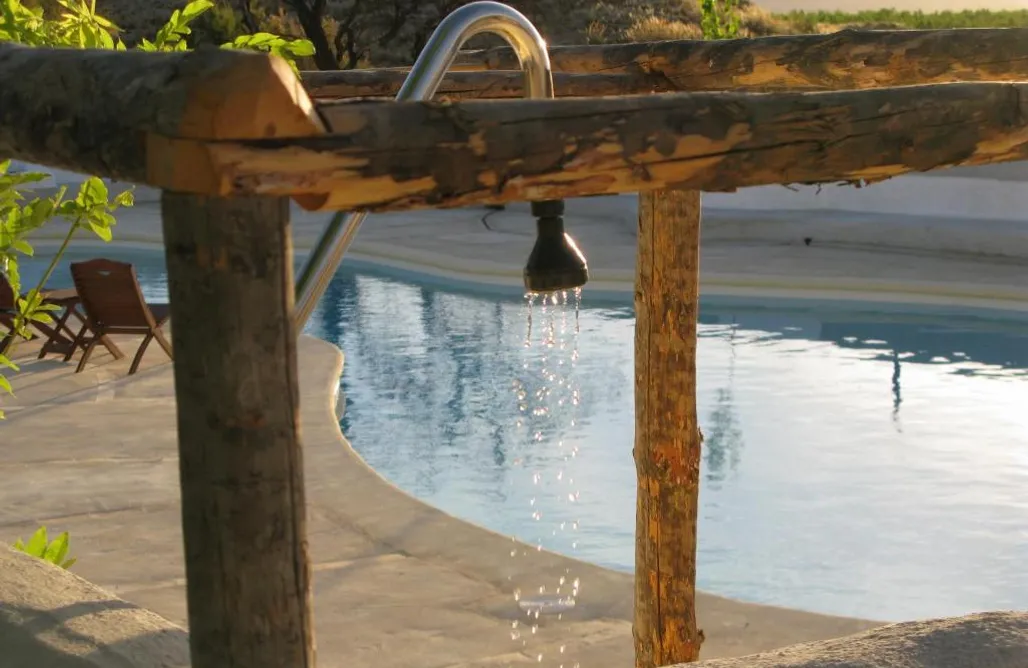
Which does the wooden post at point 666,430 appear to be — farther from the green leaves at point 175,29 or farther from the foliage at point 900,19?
the foliage at point 900,19

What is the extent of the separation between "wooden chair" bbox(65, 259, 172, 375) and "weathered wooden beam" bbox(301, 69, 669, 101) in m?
4.75

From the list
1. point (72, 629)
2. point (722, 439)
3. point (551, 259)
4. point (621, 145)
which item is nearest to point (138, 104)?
point (621, 145)

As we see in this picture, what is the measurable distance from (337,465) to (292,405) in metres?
5.39

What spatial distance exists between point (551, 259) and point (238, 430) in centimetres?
85

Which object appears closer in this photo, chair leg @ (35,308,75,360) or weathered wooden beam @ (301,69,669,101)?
weathered wooden beam @ (301,69,669,101)

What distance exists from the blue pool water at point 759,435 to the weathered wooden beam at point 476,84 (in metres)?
3.26

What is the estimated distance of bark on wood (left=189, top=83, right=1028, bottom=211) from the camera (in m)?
2.00

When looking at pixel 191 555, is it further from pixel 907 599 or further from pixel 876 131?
pixel 907 599

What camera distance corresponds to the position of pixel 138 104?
6.46 ft

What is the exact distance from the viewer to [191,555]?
213 cm

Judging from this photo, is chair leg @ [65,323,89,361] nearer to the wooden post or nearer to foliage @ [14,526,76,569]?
foliage @ [14,526,76,569]

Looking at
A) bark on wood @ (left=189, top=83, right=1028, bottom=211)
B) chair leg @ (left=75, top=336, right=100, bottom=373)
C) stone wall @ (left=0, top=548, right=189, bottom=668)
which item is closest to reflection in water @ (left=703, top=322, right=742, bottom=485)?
chair leg @ (left=75, top=336, right=100, bottom=373)

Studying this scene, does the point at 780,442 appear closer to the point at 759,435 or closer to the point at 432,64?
the point at 759,435

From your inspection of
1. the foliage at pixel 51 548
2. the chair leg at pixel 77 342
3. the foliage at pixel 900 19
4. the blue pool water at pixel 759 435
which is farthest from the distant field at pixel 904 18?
the foliage at pixel 51 548
